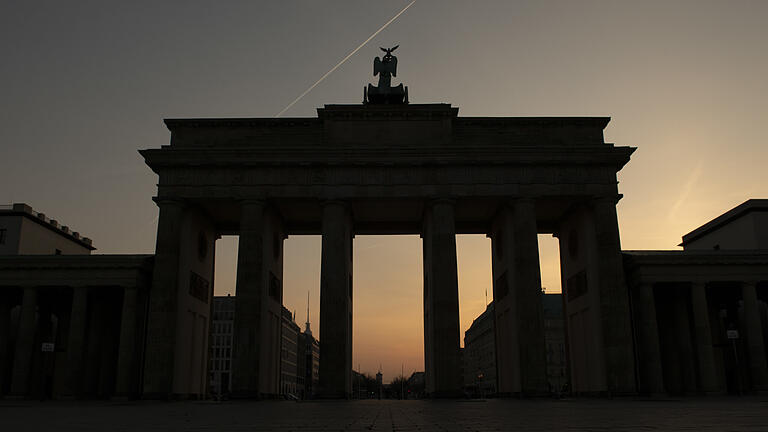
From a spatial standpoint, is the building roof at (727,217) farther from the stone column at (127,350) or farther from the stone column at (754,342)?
the stone column at (127,350)

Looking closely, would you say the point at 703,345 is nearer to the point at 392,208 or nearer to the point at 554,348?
the point at 392,208

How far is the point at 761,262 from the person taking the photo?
42.2m

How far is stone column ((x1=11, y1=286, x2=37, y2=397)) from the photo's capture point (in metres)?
40.8

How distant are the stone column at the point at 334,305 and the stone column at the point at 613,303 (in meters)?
15.8

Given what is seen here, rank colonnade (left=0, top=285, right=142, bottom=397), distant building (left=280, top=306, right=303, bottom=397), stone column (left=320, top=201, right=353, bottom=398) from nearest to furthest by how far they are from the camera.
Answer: stone column (left=320, top=201, right=353, bottom=398)
colonnade (left=0, top=285, right=142, bottom=397)
distant building (left=280, top=306, right=303, bottom=397)

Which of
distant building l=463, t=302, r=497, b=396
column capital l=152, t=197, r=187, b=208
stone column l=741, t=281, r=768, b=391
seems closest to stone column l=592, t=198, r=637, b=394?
stone column l=741, t=281, r=768, b=391

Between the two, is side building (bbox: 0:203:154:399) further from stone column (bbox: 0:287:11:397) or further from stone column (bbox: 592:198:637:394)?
stone column (bbox: 592:198:637:394)

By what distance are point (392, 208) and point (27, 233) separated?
3436 cm

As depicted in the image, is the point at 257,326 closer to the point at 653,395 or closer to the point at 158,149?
the point at 158,149

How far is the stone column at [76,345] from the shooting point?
40125 millimetres

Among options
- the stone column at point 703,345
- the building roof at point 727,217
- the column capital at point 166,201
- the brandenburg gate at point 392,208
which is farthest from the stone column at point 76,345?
the building roof at point 727,217

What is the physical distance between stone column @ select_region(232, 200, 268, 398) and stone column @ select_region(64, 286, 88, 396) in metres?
10.9

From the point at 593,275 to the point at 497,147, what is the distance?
33.6 feet

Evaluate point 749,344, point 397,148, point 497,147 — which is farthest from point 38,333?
point 749,344
